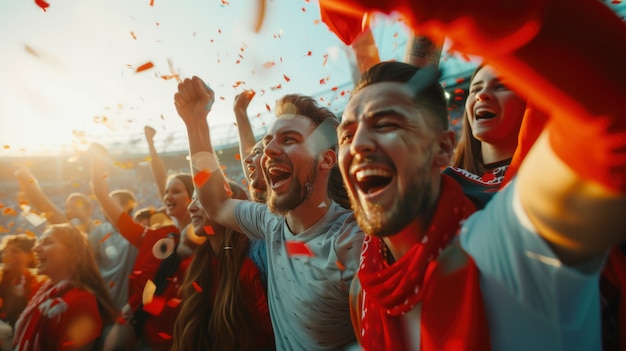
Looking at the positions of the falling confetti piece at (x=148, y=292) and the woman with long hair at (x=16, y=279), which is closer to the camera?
the falling confetti piece at (x=148, y=292)

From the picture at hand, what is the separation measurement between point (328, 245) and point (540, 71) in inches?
58.5

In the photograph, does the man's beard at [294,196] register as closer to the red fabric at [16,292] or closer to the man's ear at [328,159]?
the man's ear at [328,159]

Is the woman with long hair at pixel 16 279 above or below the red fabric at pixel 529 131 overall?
below

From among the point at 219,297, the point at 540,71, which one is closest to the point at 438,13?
the point at 540,71

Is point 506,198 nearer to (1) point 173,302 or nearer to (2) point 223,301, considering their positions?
(2) point 223,301

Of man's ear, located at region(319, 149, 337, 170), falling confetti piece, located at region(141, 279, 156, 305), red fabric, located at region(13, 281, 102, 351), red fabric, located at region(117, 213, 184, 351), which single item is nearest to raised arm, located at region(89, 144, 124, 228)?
red fabric, located at region(117, 213, 184, 351)

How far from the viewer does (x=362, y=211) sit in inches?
51.9

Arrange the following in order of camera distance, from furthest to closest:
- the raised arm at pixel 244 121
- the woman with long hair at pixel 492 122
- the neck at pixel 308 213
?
the raised arm at pixel 244 121, the neck at pixel 308 213, the woman with long hair at pixel 492 122

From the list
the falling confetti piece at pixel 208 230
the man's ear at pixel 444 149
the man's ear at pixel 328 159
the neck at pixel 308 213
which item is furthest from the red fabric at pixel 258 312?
the man's ear at pixel 444 149

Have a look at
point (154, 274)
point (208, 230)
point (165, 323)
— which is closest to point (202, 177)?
point (208, 230)

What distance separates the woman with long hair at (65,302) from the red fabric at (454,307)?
3.00 meters

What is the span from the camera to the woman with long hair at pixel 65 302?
2980 millimetres

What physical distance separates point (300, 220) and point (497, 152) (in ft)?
3.77

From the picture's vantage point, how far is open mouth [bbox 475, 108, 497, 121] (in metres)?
1.84
